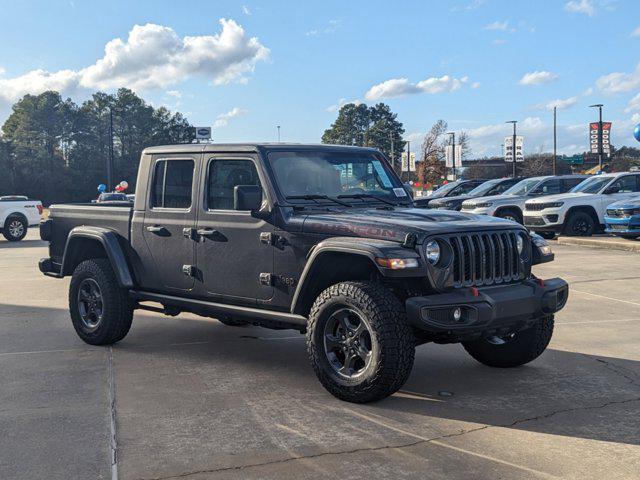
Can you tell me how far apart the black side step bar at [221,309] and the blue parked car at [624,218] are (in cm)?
1355

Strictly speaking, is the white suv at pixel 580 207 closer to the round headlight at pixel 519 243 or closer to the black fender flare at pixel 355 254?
the round headlight at pixel 519 243

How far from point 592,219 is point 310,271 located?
52.0 feet

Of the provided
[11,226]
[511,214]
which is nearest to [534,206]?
[511,214]

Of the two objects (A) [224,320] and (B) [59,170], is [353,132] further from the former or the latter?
(A) [224,320]

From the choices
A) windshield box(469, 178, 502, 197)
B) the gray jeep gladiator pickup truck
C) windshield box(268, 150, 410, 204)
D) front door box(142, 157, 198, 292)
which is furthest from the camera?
windshield box(469, 178, 502, 197)

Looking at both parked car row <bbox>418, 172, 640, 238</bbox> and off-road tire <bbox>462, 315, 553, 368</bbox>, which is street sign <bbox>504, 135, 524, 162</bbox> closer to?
parked car row <bbox>418, 172, 640, 238</bbox>

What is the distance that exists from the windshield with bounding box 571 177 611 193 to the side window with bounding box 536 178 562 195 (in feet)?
3.61

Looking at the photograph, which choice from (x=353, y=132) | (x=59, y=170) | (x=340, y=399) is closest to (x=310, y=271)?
(x=340, y=399)

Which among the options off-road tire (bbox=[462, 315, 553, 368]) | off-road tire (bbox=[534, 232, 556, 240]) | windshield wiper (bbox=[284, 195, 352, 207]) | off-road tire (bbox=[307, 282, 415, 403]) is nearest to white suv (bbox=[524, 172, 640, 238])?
off-road tire (bbox=[534, 232, 556, 240])

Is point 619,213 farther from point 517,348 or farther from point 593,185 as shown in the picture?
point 517,348

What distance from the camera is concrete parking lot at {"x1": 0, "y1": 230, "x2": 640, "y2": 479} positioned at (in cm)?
404

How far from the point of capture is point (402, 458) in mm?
4109

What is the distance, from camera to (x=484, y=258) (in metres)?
5.21

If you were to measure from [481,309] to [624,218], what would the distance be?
1389cm
